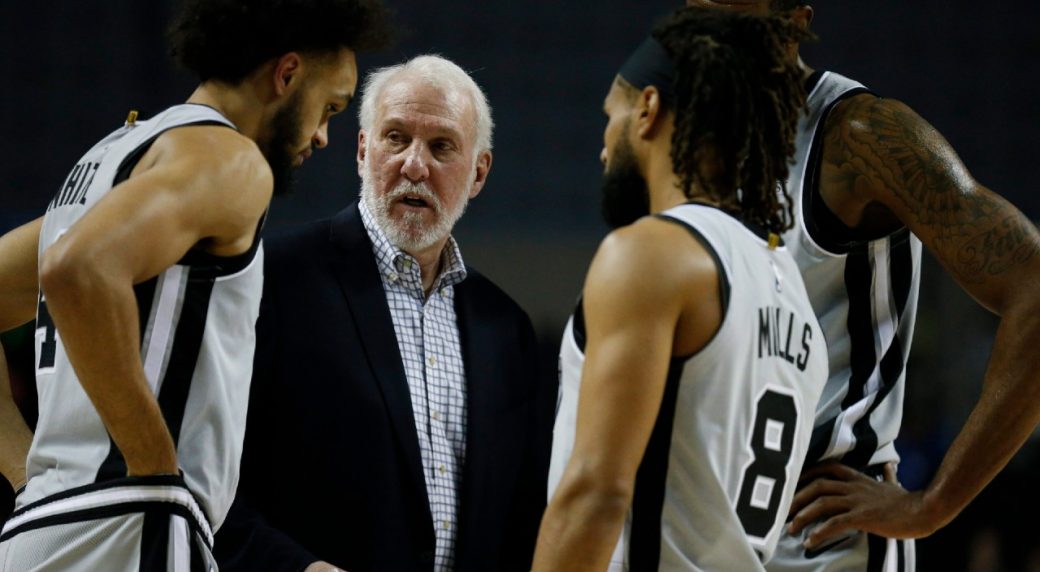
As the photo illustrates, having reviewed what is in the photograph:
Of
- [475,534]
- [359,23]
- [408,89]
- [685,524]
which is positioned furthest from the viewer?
[408,89]

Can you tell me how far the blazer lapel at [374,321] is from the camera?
3.62 meters

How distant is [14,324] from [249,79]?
879 mm

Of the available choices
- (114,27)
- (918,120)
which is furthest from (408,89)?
(114,27)

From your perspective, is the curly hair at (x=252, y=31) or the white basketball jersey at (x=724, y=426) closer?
the white basketball jersey at (x=724, y=426)

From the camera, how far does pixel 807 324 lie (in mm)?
2684

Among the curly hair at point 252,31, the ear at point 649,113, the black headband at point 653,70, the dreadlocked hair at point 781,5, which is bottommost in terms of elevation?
the ear at point 649,113

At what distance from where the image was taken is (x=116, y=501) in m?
2.70

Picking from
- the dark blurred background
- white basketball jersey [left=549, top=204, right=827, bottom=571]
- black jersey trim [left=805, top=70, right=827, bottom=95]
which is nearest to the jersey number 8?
white basketball jersey [left=549, top=204, right=827, bottom=571]

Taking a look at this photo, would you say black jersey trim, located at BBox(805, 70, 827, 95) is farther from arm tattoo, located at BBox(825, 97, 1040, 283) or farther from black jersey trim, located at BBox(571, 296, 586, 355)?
black jersey trim, located at BBox(571, 296, 586, 355)

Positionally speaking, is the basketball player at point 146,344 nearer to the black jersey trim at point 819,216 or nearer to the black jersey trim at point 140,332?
the black jersey trim at point 140,332

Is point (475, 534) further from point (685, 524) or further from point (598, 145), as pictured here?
point (598, 145)

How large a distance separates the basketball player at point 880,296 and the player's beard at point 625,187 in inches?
19.7

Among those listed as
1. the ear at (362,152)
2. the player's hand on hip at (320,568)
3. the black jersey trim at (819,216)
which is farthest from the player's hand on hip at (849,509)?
the ear at (362,152)

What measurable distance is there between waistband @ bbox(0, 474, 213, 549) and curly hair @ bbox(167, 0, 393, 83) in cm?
100
